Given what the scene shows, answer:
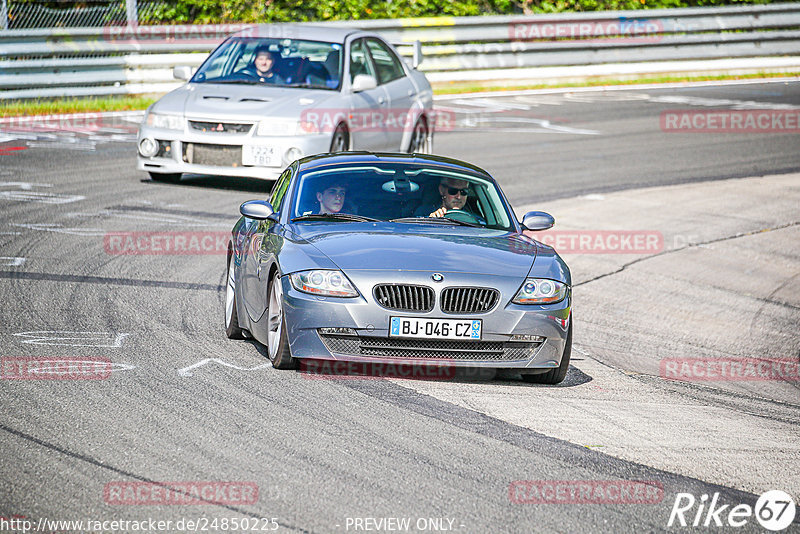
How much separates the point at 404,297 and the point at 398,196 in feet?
5.09

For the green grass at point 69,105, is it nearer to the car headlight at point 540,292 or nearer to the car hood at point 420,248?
the car hood at point 420,248

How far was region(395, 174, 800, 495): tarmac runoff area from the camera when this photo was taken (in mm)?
6090

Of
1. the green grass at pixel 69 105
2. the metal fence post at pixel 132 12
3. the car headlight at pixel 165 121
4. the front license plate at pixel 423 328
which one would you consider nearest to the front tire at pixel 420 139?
the car headlight at pixel 165 121

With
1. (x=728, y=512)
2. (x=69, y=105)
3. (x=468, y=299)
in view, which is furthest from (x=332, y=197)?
(x=69, y=105)

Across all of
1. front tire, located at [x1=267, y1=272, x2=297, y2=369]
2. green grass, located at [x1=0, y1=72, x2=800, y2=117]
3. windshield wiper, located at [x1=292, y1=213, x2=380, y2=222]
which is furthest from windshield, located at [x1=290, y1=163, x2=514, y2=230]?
green grass, located at [x1=0, y1=72, x2=800, y2=117]

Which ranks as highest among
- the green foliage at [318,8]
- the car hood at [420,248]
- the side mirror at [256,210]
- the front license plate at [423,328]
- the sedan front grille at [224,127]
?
the green foliage at [318,8]

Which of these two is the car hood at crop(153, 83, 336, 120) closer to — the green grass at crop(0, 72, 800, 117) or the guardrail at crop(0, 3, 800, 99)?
the guardrail at crop(0, 3, 800, 99)

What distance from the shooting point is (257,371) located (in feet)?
23.4

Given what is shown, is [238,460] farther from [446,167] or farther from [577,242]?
[577,242]

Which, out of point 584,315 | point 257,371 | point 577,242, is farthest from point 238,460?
point 577,242

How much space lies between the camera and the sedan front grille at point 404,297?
684cm

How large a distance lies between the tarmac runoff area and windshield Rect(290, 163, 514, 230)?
4.19 ft

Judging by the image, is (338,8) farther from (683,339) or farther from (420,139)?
(683,339)

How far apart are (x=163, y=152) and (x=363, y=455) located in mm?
8941
